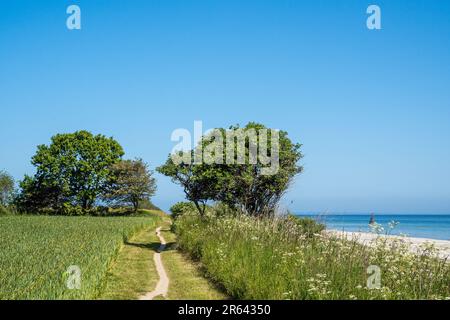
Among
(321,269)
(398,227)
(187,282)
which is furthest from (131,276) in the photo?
(398,227)

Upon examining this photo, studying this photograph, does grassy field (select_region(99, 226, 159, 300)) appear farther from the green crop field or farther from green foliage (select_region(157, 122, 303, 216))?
green foliage (select_region(157, 122, 303, 216))

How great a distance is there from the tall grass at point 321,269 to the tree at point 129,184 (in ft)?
158

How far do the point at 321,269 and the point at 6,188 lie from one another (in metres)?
63.4

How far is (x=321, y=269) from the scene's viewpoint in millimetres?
10758

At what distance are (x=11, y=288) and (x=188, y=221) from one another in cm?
1700

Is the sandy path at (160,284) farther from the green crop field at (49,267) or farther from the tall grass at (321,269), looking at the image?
the tall grass at (321,269)

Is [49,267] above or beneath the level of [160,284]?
above

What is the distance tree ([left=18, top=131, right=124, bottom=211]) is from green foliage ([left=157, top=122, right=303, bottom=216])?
38.0 m

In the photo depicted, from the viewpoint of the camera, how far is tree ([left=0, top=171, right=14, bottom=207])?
6161cm

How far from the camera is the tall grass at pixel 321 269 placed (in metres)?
9.52

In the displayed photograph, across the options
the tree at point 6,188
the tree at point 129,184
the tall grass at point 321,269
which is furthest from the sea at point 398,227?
the tree at point 6,188

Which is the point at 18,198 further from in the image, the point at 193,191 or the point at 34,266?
the point at 34,266

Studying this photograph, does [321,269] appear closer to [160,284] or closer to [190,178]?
[160,284]
